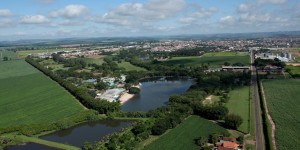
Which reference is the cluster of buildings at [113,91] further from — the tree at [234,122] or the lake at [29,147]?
the tree at [234,122]

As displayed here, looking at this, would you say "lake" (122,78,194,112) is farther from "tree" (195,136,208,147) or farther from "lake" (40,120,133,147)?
"tree" (195,136,208,147)

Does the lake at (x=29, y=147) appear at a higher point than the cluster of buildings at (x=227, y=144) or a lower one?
lower

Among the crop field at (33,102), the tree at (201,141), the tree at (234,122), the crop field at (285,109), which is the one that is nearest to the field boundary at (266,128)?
the crop field at (285,109)

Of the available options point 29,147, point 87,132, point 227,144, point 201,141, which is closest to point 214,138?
point 201,141

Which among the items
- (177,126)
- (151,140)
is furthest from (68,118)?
(177,126)

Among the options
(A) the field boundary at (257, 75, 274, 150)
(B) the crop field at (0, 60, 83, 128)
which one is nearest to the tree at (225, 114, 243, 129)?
(A) the field boundary at (257, 75, 274, 150)

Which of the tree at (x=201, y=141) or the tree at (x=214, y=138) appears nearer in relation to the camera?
the tree at (x=201, y=141)

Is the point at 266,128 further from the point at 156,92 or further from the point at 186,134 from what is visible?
the point at 156,92
